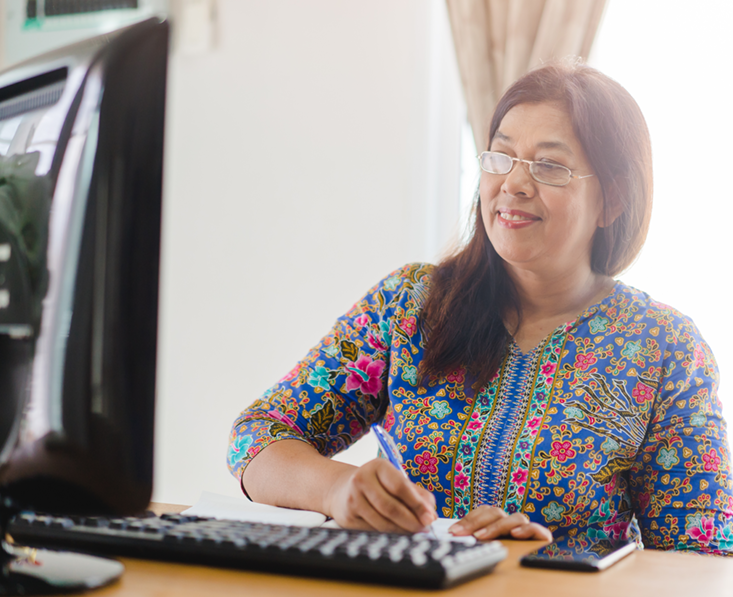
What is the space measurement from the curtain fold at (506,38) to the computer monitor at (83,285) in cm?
172

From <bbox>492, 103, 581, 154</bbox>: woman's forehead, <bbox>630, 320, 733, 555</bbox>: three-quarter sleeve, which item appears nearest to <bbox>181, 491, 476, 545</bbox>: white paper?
<bbox>630, 320, 733, 555</bbox>: three-quarter sleeve

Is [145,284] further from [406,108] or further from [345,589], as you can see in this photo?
[406,108]

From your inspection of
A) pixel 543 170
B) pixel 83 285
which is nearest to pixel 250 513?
pixel 83 285

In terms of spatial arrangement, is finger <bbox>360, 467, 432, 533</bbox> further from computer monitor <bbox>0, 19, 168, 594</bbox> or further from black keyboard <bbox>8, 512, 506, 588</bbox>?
computer monitor <bbox>0, 19, 168, 594</bbox>

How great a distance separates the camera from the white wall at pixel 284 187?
234 cm

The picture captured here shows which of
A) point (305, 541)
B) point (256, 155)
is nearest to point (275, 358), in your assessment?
point (256, 155)

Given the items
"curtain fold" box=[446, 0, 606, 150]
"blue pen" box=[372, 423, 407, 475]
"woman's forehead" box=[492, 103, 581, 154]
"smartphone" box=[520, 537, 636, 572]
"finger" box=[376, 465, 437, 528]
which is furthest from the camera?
"curtain fold" box=[446, 0, 606, 150]

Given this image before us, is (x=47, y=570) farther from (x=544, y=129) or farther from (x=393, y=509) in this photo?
(x=544, y=129)

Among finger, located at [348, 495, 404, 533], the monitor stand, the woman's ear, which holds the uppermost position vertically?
the woman's ear

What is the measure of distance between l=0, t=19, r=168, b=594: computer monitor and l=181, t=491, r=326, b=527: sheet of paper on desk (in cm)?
29

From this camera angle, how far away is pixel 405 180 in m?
2.33

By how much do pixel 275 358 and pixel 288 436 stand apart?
1.41m

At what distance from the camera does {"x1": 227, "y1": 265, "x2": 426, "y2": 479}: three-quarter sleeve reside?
47.2 inches

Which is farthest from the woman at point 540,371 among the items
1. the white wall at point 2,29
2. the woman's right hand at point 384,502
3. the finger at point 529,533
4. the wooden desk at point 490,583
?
the white wall at point 2,29
